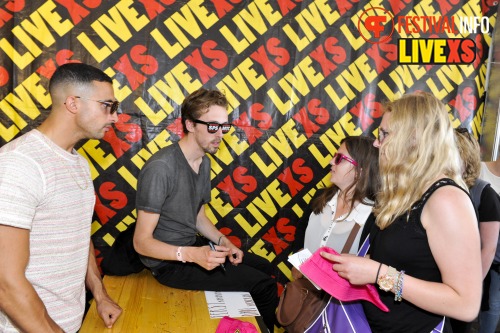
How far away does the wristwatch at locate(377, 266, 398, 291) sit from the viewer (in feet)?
4.95

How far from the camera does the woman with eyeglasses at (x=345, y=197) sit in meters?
2.49

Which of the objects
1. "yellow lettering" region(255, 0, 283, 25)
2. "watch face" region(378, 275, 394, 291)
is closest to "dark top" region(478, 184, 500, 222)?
"watch face" region(378, 275, 394, 291)

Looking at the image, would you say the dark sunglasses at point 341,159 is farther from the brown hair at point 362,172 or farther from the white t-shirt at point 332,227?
the white t-shirt at point 332,227

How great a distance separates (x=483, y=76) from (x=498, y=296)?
207cm

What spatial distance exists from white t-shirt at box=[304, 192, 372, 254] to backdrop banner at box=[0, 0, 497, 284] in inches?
44.2

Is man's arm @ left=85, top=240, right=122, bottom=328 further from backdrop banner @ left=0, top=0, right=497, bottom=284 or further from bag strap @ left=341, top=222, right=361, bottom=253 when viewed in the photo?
backdrop banner @ left=0, top=0, right=497, bottom=284

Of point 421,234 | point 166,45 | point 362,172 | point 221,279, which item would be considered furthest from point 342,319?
point 166,45

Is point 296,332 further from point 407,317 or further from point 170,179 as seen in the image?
point 170,179

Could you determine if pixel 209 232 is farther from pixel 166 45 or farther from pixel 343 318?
pixel 166 45

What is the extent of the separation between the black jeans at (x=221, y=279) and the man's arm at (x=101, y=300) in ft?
1.49

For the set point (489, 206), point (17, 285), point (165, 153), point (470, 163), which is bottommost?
point (489, 206)

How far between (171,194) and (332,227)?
0.99 metres

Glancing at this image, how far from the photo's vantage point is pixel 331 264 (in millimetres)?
1724

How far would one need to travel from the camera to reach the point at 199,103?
9.03ft
